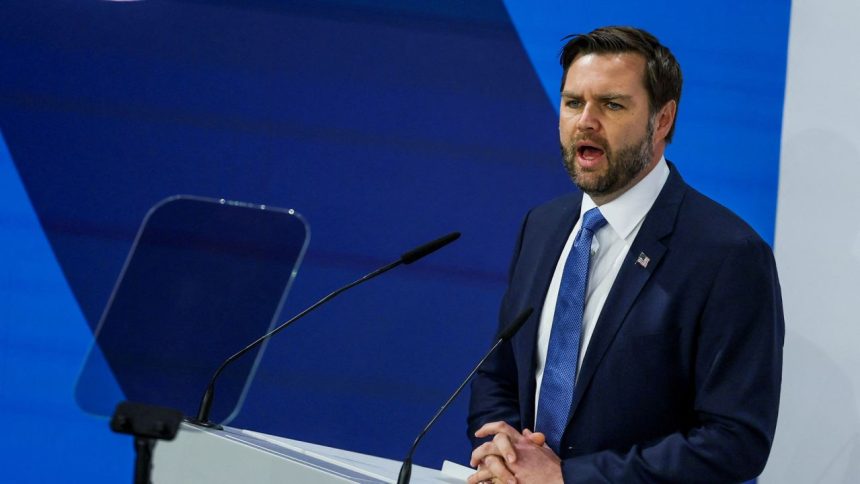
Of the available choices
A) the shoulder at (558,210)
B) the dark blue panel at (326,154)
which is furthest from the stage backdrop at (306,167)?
the shoulder at (558,210)

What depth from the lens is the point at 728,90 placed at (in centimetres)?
283

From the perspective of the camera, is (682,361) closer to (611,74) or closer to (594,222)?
(594,222)

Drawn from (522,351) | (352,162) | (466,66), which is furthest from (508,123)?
(522,351)

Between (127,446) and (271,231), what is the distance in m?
0.74

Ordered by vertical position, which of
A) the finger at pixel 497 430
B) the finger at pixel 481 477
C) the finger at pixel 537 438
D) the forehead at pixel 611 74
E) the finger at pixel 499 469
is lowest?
the finger at pixel 481 477

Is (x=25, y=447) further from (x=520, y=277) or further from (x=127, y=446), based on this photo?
(x=520, y=277)

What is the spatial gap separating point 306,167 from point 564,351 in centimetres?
118

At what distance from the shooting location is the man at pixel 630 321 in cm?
187

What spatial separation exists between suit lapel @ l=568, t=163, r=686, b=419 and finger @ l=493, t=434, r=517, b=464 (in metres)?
0.18

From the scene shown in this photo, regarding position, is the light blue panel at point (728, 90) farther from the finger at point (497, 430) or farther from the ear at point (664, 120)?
the finger at point (497, 430)

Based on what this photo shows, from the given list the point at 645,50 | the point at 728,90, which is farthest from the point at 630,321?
the point at 728,90

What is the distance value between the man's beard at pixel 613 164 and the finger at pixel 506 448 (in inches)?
21.4

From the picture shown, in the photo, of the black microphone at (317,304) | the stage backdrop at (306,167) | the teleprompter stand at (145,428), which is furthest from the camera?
the stage backdrop at (306,167)

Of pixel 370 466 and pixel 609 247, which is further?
pixel 609 247
